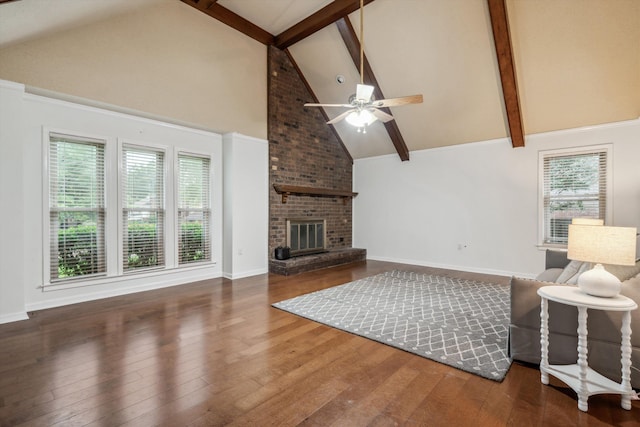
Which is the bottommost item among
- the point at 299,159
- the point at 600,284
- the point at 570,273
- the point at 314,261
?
the point at 314,261

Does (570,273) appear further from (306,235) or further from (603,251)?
(306,235)

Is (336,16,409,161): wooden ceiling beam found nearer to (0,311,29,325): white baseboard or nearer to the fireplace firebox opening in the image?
the fireplace firebox opening

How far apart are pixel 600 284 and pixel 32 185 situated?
5.47 meters

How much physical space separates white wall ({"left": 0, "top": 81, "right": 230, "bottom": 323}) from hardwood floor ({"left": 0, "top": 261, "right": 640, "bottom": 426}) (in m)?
0.52

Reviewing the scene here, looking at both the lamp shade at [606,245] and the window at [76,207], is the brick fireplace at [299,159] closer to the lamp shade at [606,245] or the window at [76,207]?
the window at [76,207]

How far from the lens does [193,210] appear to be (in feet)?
17.0

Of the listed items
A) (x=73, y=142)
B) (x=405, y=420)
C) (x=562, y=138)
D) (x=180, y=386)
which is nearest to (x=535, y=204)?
(x=562, y=138)

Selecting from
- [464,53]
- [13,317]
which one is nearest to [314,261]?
[13,317]

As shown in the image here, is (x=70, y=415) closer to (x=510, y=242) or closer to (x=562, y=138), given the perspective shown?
(x=510, y=242)

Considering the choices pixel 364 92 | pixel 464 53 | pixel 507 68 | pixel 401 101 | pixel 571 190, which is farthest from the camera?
pixel 571 190

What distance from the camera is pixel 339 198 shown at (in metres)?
7.60

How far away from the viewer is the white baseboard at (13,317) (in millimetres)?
3223

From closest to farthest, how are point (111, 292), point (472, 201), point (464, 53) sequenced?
point (111, 292), point (464, 53), point (472, 201)

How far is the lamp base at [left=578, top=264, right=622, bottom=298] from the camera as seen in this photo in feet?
6.39
